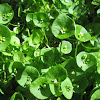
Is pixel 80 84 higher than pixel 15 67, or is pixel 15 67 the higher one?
pixel 15 67

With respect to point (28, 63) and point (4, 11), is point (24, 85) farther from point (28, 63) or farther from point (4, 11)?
point (4, 11)

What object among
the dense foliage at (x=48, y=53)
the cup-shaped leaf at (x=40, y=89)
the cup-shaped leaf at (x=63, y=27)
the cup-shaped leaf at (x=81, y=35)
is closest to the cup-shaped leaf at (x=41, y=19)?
the dense foliage at (x=48, y=53)

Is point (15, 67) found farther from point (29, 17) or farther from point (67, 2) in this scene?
point (67, 2)

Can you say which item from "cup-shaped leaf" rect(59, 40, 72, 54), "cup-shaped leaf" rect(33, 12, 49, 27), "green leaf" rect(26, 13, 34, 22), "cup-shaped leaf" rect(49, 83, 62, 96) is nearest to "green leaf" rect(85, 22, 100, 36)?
"cup-shaped leaf" rect(59, 40, 72, 54)

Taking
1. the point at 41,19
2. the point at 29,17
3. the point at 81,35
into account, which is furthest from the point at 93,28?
the point at 29,17

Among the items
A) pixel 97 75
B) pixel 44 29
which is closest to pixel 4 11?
pixel 44 29

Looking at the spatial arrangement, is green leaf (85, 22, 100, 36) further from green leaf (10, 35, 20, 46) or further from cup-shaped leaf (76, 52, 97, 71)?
green leaf (10, 35, 20, 46)

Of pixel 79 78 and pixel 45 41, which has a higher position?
pixel 45 41
